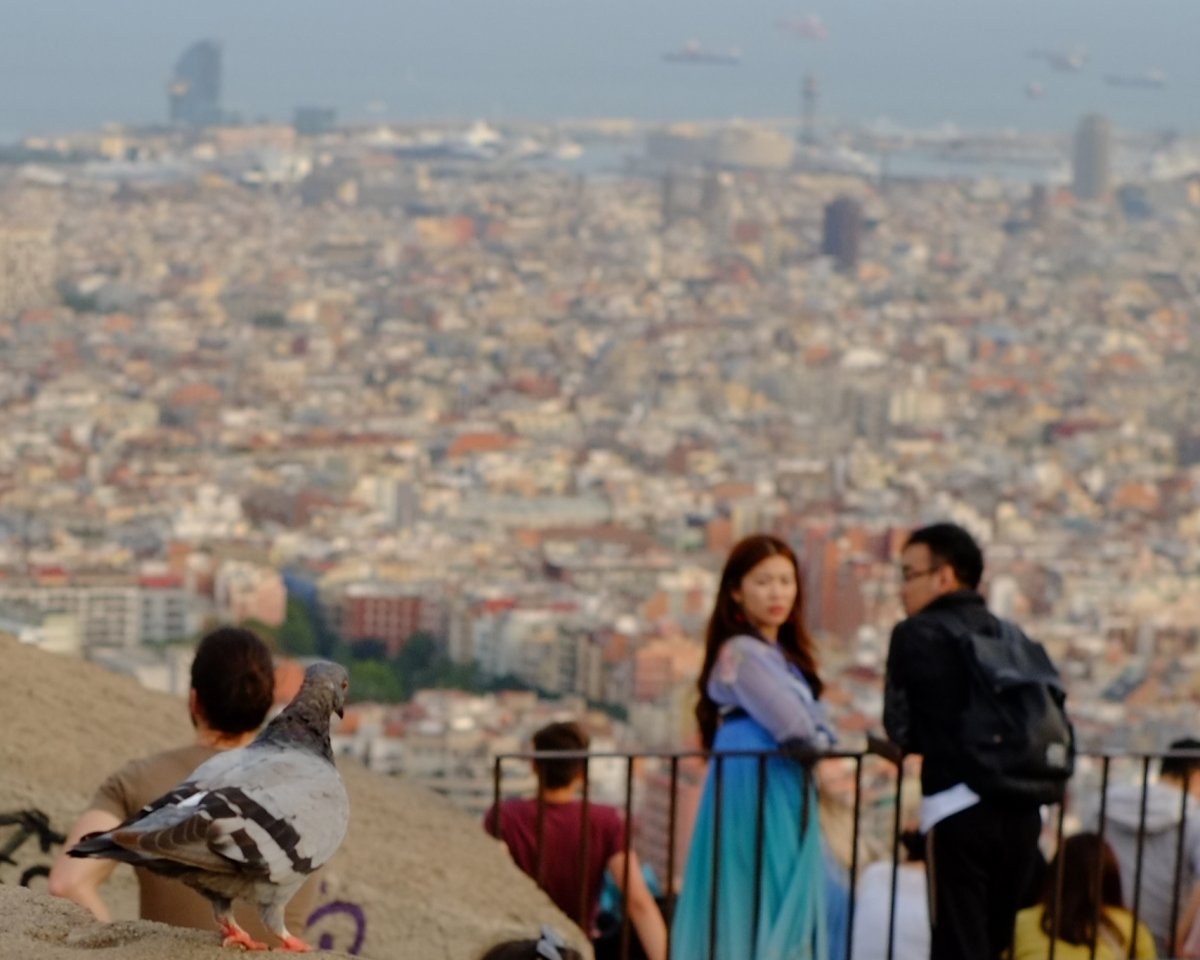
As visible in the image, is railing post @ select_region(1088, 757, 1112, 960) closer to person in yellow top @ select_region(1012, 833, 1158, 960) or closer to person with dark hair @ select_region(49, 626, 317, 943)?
person in yellow top @ select_region(1012, 833, 1158, 960)

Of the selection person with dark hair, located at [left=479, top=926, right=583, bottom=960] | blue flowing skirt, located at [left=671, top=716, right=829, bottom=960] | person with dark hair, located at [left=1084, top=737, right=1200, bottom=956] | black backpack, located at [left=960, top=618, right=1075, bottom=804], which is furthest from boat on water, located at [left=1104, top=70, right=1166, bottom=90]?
person with dark hair, located at [left=479, top=926, right=583, bottom=960]

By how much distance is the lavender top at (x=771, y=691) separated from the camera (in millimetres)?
3131

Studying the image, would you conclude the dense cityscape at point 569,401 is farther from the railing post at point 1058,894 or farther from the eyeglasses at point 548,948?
the eyeglasses at point 548,948

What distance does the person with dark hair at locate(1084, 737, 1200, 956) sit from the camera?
140 inches

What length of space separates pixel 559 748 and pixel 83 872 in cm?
101

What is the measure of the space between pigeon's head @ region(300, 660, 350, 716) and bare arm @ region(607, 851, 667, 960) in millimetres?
1174

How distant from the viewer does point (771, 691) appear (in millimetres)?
3154

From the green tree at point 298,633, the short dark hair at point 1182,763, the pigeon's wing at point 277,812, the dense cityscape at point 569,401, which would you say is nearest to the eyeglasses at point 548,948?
the pigeon's wing at point 277,812

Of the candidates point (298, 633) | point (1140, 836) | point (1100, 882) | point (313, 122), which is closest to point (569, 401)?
point (298, 633)

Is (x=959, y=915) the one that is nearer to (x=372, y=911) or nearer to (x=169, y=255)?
(x=372, y=911)

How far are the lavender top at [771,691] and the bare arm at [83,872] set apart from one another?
0.90m

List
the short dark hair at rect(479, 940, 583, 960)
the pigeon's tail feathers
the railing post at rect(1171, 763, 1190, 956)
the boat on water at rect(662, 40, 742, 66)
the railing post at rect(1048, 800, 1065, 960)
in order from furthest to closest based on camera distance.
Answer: the boat on water at rect(662, 40, 742, 66) → the railing post at rect(1171, 763, 1190, 956) → the railing post at rect(1048, 800, 1065, 960) → the short dark hair at rect(479, 940, 583, 960) → the pigeon's tail feathers

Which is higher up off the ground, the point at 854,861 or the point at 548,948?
the point at 548,948

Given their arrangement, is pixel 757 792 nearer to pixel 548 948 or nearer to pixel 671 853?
pixel 671 853
